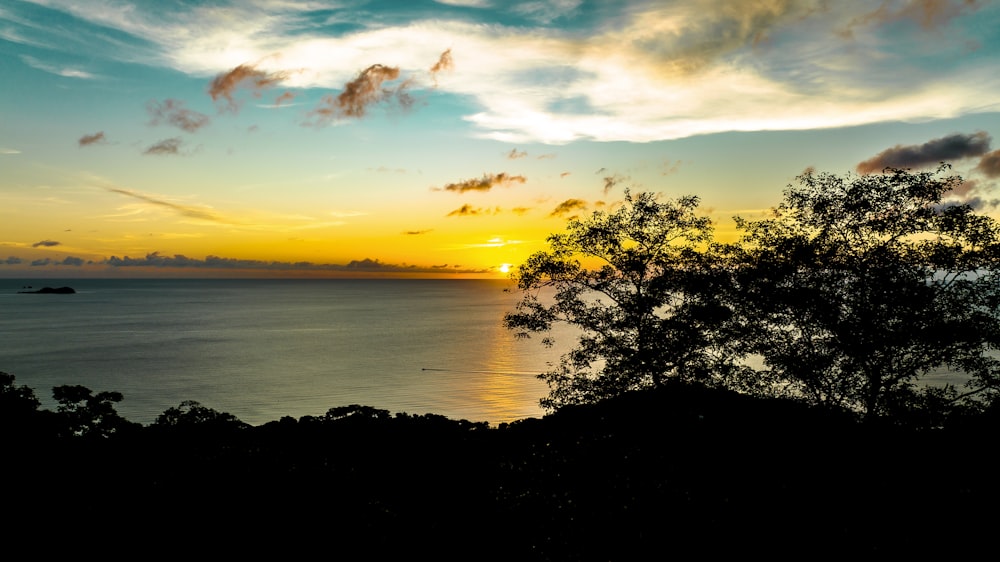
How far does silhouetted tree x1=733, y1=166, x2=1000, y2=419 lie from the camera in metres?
26.4

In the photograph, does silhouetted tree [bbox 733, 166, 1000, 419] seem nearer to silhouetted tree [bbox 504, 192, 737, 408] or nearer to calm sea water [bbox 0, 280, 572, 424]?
silhouetted tree [bbox 504, 192, 737, 408]

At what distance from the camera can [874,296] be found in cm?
Result: 2712

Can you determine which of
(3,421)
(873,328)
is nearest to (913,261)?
(873,328)

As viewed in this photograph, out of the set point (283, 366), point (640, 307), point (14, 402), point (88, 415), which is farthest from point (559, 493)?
point (283, 366)

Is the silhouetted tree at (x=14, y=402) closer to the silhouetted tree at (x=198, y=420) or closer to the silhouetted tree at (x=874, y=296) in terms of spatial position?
the silhouetted tree at (x=198, y=420)

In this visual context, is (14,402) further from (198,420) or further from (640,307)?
(640,307)

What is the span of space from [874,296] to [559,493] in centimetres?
1791

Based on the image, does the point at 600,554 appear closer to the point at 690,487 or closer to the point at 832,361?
the point at 690,487

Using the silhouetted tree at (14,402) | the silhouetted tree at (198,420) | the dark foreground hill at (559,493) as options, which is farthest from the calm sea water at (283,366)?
the dark foreground hill at (559,493)

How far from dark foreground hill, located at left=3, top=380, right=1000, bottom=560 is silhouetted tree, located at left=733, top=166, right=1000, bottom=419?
3.00 meters

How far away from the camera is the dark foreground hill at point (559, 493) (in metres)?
16.0

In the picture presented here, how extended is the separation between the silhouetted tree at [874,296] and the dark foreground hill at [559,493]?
9.84ft

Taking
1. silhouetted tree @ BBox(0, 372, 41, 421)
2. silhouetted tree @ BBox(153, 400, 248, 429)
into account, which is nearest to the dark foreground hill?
silhouetted tree @ BBox(0, 372, 41, 421)

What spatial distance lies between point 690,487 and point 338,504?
439 inches
